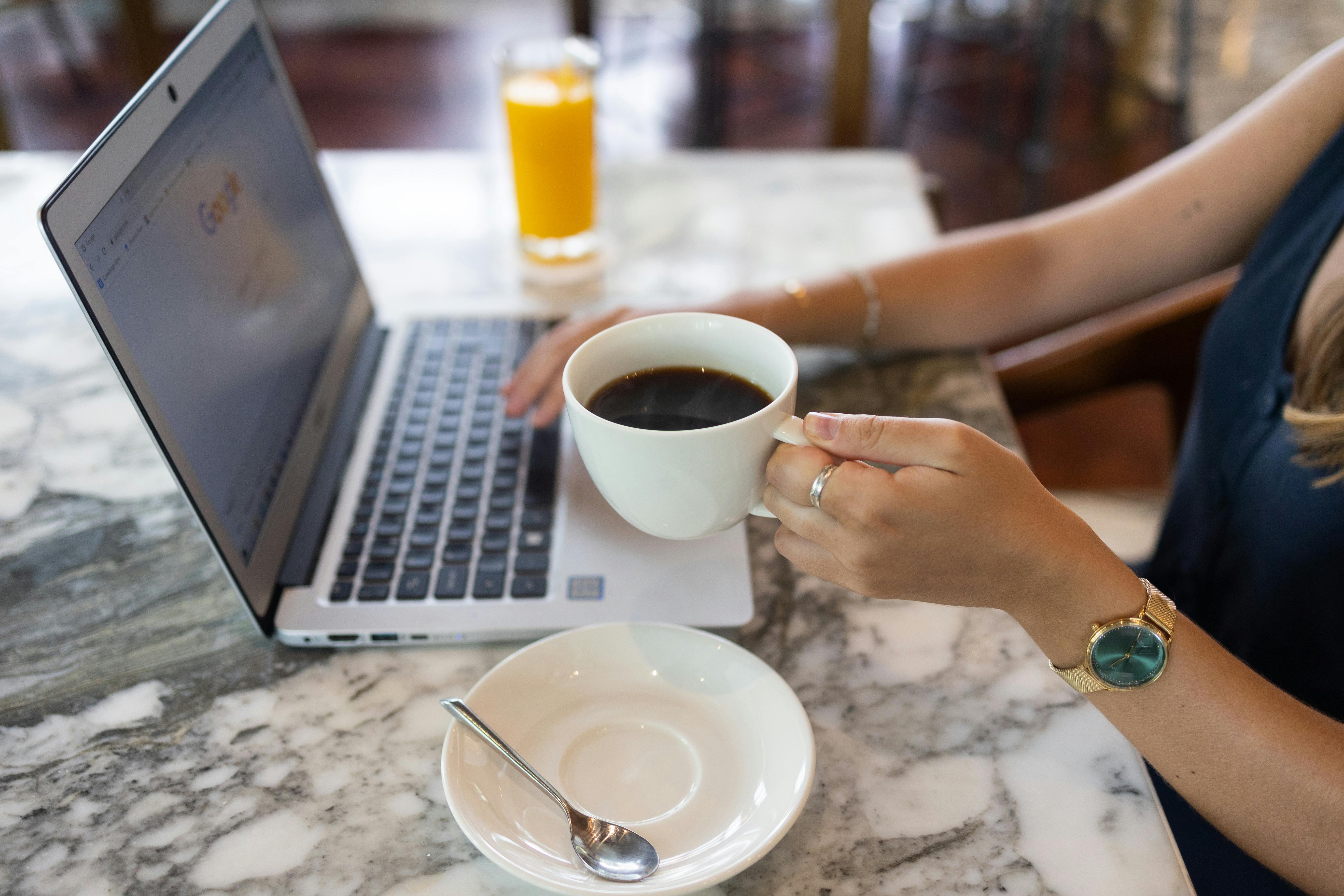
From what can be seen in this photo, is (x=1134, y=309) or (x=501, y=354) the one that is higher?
(x=501, y=354)

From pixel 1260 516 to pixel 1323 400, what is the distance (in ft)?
0.33

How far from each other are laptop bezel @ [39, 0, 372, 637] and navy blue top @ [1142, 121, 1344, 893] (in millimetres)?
678

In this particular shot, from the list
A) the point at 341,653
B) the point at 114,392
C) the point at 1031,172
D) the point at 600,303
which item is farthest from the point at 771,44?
the point at 341,653

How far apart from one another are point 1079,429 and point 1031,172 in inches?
42.1

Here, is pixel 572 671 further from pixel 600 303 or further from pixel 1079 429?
pixel 1079 429

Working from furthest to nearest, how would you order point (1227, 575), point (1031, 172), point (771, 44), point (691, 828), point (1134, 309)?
point (771, 44), point (1031, 172), point (1134, 309), point (1227, 575), point (691, 828)

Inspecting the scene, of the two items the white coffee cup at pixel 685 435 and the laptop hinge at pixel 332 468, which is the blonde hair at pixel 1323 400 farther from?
the laptop hinge at pixel 332 468

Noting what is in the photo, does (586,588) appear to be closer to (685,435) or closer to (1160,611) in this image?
(685,435)

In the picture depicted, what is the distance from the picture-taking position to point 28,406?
0.90 meters

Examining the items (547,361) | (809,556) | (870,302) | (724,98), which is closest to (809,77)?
(724,98)

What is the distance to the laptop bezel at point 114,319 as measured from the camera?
500mm

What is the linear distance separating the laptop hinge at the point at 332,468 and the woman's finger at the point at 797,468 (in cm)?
36

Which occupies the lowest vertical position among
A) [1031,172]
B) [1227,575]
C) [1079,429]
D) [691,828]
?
[1079,429]

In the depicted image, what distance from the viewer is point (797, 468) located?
1.69ft
